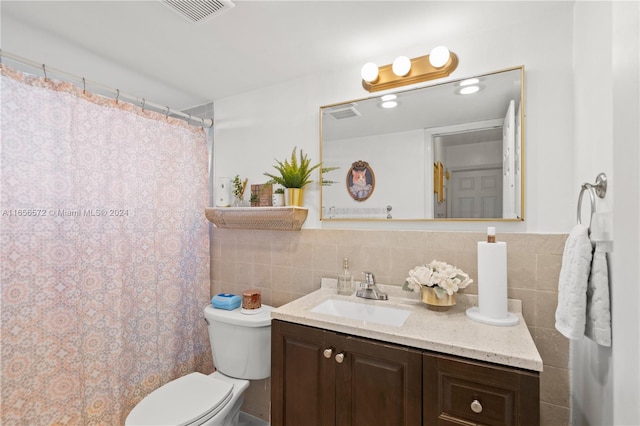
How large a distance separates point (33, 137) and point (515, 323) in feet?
7.52

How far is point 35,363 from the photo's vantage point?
146 cm

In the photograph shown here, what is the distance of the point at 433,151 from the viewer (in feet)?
5.24

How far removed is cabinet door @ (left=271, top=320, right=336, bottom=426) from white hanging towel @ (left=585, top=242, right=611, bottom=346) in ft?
2.80

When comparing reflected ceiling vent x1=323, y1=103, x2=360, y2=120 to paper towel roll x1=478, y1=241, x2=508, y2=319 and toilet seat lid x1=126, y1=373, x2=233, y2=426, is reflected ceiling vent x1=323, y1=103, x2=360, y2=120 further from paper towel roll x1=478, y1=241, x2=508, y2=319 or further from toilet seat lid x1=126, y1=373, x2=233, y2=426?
toilet seat lid x1=126, y1=373, x2=233, y2=426

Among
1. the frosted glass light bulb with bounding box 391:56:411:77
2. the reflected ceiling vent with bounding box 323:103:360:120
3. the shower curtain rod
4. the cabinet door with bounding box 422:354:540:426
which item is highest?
the frosted glass light bulb with bounding box 391:56:411:77

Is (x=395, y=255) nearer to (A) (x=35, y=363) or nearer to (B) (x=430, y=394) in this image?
(B) (x=430, y=394)

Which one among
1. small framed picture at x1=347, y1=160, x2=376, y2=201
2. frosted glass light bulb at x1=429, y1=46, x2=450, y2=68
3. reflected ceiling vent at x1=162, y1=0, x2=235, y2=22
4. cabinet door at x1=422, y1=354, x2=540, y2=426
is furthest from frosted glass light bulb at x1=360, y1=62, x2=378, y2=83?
cabinet door at x1=422, y1=354, x2=540, y2=426

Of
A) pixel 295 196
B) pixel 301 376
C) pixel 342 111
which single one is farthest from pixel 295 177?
pixel 301 376

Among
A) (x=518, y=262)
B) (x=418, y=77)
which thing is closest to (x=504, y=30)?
(x=418, y=77)

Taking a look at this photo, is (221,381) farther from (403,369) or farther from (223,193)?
(223,193)

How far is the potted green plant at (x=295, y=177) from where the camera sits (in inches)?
75.2

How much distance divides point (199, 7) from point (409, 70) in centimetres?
102

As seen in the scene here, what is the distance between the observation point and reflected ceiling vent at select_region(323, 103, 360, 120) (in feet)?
5.94

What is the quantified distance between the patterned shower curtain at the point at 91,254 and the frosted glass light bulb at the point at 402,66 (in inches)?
58.0
